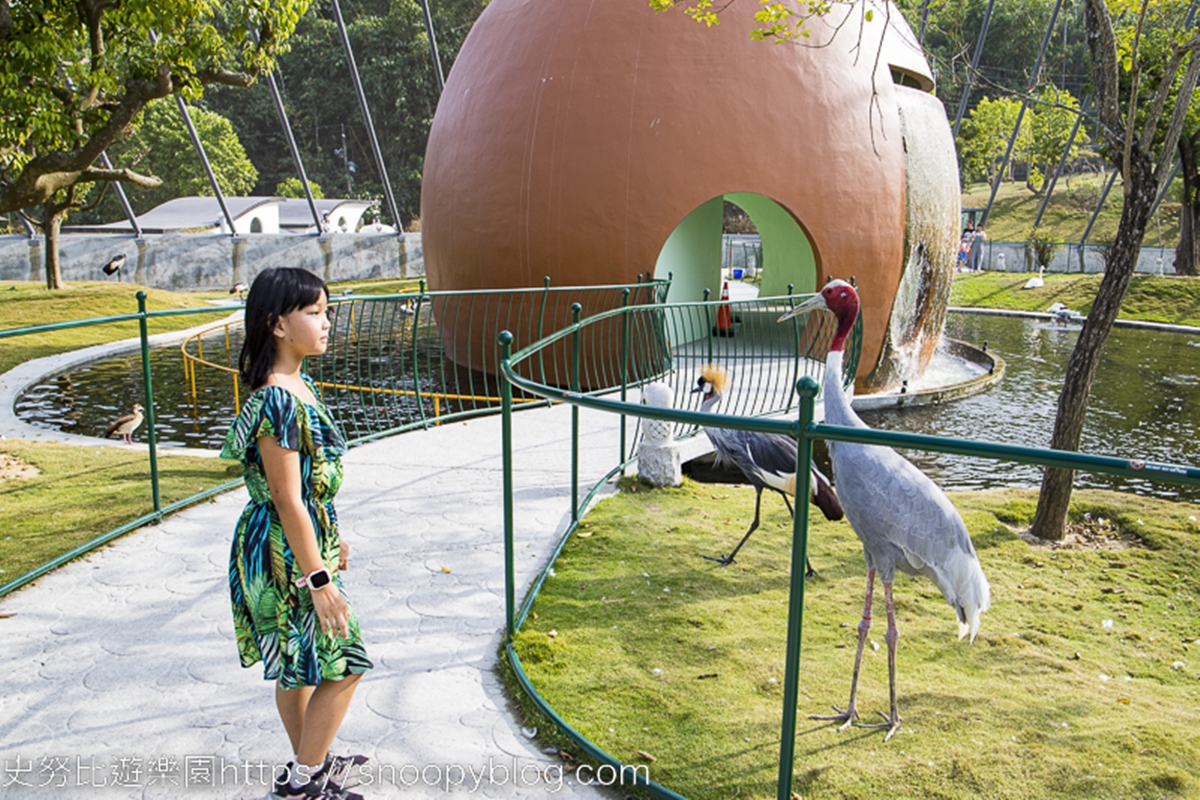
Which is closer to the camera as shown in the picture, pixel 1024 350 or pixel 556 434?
pixel 556 434

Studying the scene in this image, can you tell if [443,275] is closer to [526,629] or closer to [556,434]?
[556,434]

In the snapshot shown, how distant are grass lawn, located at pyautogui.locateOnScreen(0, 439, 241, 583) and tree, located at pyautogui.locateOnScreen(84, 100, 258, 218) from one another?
3589 centimetres

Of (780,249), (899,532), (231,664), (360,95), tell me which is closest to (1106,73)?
(899,532)

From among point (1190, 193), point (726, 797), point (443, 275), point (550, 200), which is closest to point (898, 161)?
point (550, 200)

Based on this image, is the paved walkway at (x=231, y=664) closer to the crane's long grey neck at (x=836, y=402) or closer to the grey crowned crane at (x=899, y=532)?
the grey crowned crane at (x=899, y=532)

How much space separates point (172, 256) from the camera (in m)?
23.7

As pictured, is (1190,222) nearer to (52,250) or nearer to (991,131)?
(991,131)

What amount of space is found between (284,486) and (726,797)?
1689 mm

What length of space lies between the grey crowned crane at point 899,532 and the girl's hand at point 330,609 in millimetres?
1850

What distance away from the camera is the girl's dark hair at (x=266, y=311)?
240 centimetres

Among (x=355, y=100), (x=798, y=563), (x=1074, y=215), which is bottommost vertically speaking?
(x=798, y=563)

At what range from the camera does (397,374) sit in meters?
12.6

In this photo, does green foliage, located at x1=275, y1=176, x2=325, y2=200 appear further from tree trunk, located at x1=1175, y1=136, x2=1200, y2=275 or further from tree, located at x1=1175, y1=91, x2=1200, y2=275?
tree trunk, located at x1=1175, y1=136, x2=1200, y2=275

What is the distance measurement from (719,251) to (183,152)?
3447 centimetres
